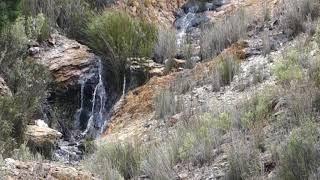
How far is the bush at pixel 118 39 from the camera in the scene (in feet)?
34.4

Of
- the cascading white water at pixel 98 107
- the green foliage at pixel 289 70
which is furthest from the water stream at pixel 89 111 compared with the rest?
the green foliage at pixel 289 70

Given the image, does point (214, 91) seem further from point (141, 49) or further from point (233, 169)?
point (233, 169)

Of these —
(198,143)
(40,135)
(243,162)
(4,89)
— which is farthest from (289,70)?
(4,89)

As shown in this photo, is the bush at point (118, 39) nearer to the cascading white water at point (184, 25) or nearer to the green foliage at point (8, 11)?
the cascading white water at point (184, 25)

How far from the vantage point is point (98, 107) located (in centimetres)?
990

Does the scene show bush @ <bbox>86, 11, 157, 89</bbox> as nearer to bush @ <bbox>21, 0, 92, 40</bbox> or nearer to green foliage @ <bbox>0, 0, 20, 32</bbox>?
bush @ <bbox>21, 0, 92, 40</bbox>

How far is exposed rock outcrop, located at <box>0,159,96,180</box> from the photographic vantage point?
14.8 ft

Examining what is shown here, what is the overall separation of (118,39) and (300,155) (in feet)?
22.0

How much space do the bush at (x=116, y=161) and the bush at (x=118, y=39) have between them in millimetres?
3745

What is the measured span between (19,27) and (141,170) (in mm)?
4332

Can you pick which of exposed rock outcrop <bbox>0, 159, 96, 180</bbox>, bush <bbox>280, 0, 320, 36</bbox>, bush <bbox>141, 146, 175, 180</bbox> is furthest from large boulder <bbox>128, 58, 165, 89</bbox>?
exposed rock outcrop <bbox>0, 159, 96, 180</bbox>

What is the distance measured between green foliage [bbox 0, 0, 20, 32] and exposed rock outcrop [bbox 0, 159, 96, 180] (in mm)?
4285

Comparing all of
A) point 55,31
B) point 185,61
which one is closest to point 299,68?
point 185,61

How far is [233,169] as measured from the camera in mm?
5027
